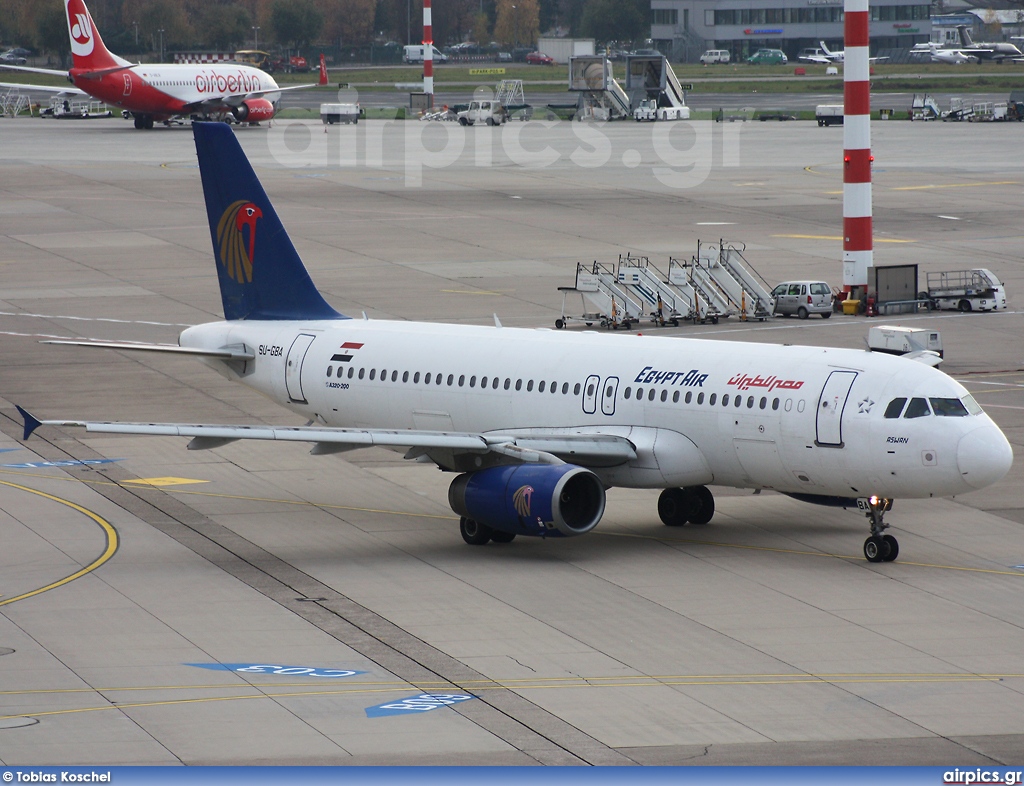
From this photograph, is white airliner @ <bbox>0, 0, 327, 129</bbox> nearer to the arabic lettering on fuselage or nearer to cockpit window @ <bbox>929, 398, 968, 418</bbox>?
the arabic lettering on fuselage

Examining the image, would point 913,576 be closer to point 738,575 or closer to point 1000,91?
point 738,575

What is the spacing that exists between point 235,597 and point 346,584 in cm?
221

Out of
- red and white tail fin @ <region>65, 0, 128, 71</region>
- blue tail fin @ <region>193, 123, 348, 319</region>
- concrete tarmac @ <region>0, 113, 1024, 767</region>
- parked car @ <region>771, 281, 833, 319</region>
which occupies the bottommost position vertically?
concrete tarmac @ <region>0, 113, 1024, 767</region>

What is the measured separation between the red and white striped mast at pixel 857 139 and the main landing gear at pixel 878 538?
112ft

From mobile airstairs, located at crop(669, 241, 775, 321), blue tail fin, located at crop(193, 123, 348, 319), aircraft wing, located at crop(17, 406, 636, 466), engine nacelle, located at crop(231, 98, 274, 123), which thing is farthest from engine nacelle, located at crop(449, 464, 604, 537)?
engine nacelle, located at crop(231, 98, 274, 123)

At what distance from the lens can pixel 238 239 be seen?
41.2 meters

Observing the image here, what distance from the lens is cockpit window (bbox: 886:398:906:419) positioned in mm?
31266

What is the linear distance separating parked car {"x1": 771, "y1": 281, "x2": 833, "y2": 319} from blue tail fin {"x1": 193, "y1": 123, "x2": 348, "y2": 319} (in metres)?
29.7

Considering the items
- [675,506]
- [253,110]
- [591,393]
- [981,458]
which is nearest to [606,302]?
[675,506]

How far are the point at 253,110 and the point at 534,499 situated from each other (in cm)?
13226

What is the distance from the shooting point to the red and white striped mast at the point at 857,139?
62.8 m

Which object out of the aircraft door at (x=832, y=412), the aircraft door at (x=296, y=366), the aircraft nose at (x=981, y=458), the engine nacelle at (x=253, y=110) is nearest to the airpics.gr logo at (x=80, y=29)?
the engine nacelle at (x=253, y=110)

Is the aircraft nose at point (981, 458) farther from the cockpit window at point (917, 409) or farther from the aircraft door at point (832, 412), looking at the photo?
the aircraft door at point (832, 412)

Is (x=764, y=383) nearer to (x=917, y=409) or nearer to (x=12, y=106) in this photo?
(x=917, y=409)
